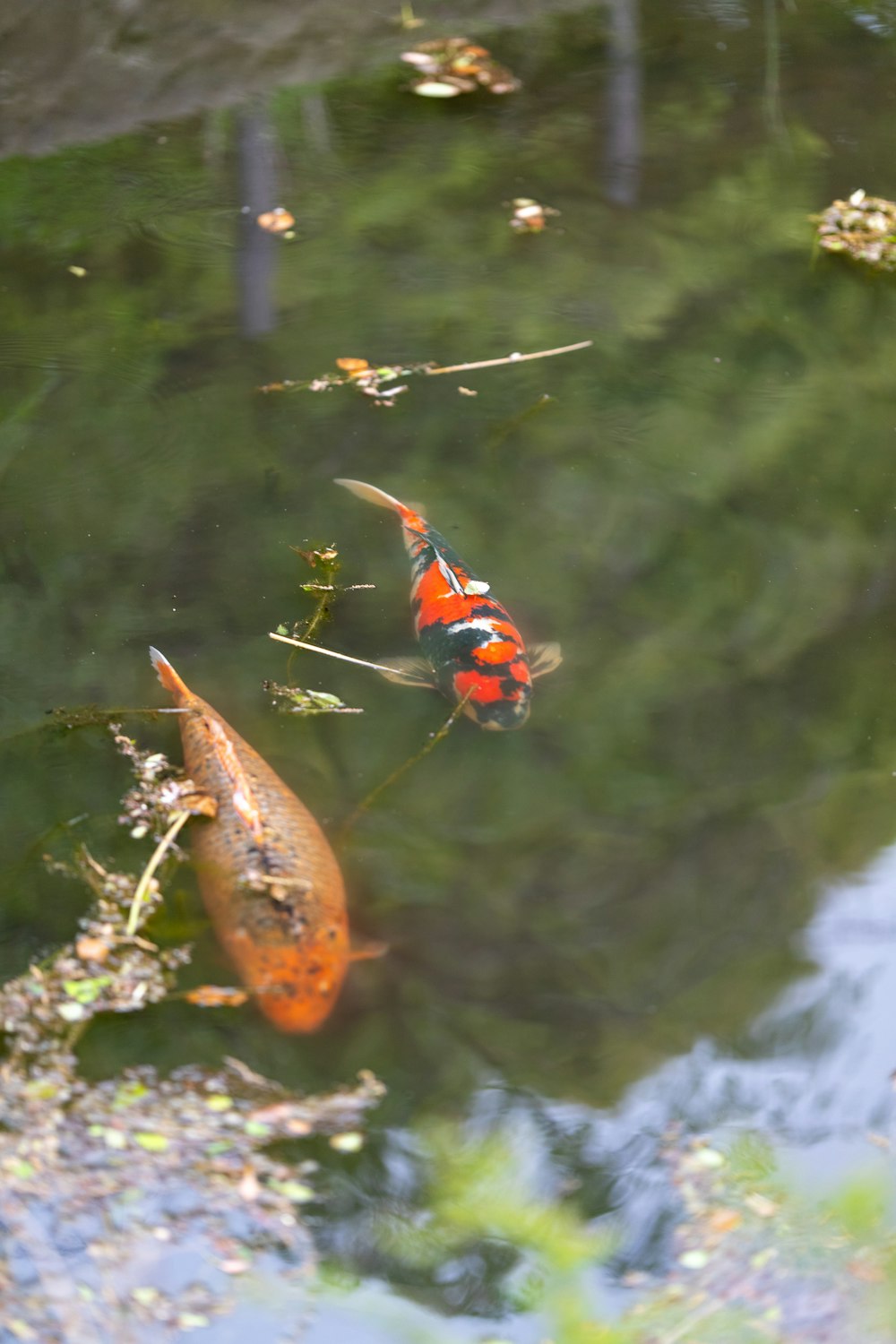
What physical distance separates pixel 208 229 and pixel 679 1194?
5.10 metres

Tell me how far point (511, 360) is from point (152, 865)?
2.96 metres

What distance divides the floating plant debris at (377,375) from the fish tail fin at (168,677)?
1667 millimetres

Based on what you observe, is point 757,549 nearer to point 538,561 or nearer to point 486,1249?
point 538,561

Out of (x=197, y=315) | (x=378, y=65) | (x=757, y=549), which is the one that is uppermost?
(x=378, y=65)

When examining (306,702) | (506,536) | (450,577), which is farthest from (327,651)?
(506,536)

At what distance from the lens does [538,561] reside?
174 inches

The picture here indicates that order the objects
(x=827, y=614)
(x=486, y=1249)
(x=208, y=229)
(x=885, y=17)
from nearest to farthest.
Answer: (x=486, y=1249) < (x=827, y=614) < (x=208, y=229) < (x=885, y=17)

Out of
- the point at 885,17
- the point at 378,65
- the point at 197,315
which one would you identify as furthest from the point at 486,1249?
the point at 885,17

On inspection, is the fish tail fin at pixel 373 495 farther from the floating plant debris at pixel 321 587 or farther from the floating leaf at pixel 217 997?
the floating leaf at pixel 217 997

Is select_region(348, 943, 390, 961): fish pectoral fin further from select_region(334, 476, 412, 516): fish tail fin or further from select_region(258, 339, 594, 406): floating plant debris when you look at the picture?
select_region(258, 339, 594, 406): floating plant debris

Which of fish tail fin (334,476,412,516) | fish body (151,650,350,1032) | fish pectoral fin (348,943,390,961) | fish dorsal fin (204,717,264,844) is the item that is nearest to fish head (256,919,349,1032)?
fish body (151,650,350,1032)

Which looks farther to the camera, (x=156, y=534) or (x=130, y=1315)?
(x=156, y=534)

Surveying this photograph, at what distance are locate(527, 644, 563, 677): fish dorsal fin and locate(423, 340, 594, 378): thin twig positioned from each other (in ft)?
5.52

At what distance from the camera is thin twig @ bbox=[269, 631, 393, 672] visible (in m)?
3.94
